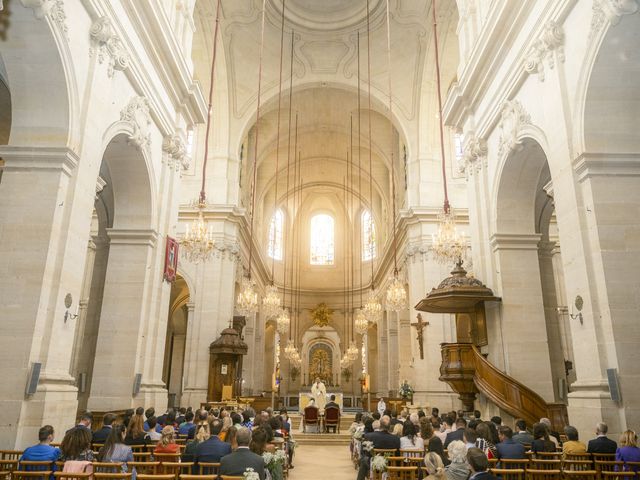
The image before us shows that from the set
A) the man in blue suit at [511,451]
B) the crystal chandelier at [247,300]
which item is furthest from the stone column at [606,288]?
the crystal chandelier at [247,300]

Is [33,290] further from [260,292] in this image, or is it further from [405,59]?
[260,292]

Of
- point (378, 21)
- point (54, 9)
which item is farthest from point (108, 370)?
point (378, 21)

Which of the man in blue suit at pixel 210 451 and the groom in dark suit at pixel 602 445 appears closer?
the man in blue suit at pixel 210 451

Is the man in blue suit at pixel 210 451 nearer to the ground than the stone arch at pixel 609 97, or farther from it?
nearer to the ground

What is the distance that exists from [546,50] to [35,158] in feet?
27.7

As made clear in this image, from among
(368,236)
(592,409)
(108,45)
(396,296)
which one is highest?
(368,236)

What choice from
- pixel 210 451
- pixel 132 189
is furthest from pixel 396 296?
pixel 210 451

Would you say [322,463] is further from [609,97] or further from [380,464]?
[609,97]

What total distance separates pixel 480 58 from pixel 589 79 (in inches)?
157

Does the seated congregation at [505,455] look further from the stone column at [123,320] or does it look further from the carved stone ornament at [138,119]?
the carved stone ornament at [138,119]

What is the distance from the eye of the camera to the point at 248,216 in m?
22.9

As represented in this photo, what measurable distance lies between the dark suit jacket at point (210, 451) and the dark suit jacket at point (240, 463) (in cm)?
81

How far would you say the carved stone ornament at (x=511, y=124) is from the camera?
394 inches

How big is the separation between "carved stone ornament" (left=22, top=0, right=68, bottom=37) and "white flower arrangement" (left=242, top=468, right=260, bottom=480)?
21.1 ft
